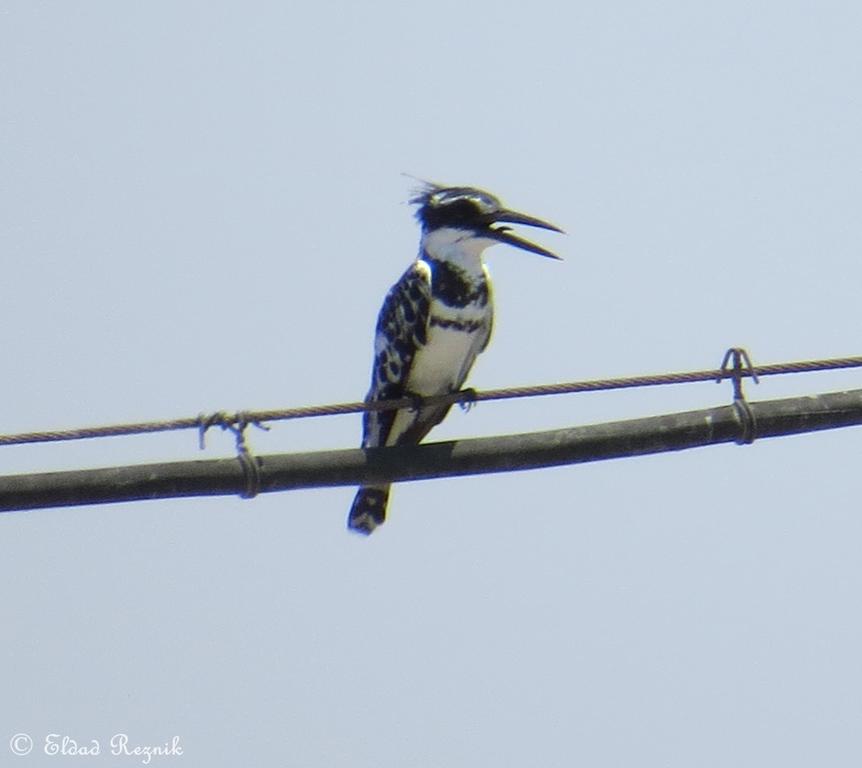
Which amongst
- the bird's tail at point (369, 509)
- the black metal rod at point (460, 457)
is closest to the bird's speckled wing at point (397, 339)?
the bird's tail at point (369, 509)

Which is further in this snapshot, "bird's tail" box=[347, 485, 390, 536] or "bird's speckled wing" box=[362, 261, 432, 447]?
"bird's speckled wing" box=[362, 261, 432, 447]

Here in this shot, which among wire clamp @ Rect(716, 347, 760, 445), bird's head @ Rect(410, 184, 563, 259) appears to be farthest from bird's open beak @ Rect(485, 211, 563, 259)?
wire clamp @ Rect(716, 347, 760, 445)

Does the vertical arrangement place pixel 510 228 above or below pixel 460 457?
above

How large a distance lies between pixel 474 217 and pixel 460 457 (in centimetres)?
211

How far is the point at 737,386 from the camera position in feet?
15.7

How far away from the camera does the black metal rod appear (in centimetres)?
438

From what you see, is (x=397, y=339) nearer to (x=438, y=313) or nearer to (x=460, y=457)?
(x=438, y=313)

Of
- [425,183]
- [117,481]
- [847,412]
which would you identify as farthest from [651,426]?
[425,183]

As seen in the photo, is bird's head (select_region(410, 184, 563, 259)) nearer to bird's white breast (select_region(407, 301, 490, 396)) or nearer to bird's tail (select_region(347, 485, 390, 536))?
bird's white breast (select_region(407, 301, 490, 396))

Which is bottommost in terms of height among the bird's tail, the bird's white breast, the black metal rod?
the black metal rod

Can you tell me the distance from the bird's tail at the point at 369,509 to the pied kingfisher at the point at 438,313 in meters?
0.44

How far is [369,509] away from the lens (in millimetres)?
6219

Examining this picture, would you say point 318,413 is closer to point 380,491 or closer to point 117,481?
point 117,481

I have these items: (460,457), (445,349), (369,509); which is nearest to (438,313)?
(445,349)
